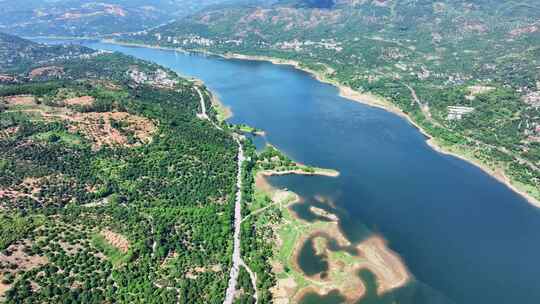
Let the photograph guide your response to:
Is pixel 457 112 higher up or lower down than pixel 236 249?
higher up

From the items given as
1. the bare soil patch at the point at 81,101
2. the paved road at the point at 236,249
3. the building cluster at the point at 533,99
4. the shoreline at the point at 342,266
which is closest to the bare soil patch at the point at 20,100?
the bare soil patch at the point at 81,101

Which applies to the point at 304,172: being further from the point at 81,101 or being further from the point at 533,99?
the point at 533,99


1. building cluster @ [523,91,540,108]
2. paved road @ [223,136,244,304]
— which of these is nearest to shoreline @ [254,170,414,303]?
paved road @ [223,136,244,304]

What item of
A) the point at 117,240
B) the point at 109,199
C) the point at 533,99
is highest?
the point at 533,99

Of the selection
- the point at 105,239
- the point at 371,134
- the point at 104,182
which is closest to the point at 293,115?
the point at 371,134

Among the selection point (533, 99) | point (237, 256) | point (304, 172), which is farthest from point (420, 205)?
point (533, 99)

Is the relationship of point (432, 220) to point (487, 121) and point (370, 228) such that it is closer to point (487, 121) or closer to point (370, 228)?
point (370, 228)

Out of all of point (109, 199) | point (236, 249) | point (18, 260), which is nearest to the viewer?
point (18, 260)

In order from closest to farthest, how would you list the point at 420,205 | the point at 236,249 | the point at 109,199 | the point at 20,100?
the point at 236,249 → the point at 109,199 → the point at 420,205 → the point at 20,100
